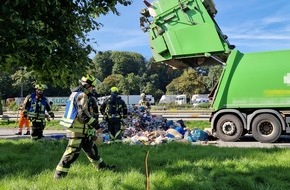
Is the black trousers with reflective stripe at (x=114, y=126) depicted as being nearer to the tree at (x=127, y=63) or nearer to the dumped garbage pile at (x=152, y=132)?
the dumped garbage pile at (x=152, y=132)

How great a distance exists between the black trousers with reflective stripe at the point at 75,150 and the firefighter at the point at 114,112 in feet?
14.6

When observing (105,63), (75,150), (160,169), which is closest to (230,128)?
(160,169)

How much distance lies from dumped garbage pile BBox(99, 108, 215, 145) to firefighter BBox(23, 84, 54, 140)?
1.61 m

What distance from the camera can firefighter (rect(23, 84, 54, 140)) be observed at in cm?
975

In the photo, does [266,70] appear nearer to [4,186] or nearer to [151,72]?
[4,186]

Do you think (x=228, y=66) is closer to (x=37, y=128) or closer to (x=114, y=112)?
(x=114, y=112)

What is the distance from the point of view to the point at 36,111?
9750 mm

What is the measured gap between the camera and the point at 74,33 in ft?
19.8

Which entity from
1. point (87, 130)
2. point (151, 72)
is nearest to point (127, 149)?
point (87, 130)

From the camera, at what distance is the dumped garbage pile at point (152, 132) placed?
10.9 m

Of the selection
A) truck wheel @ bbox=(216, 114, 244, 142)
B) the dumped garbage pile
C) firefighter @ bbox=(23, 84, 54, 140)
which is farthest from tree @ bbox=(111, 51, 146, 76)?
firefighter @ bbox=(23, 84, 54, 140)

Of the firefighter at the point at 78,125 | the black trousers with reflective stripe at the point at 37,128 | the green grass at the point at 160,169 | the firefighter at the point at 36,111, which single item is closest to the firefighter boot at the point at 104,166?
the green grass at the point at 160,169

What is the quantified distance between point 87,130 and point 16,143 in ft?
13.9

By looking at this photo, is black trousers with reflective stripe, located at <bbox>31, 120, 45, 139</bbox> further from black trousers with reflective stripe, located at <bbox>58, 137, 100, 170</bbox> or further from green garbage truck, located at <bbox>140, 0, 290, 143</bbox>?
green garbage truck, located at <bbox>140, 0, 290, 143</bbox>
